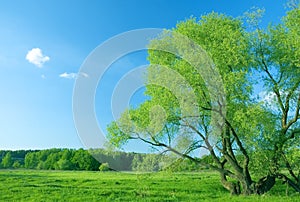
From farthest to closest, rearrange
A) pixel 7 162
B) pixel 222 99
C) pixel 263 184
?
pixel 7 162
pixel 263 184
pixel 222 99

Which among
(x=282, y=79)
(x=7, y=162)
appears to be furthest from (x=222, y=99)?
(x=7, y=162)

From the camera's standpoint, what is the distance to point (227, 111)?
22016 mm

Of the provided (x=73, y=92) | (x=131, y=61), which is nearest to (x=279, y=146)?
(x=131, y=61)

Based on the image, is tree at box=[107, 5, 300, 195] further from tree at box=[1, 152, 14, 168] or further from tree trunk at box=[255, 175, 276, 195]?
tree at box=[1, 152, 14, 168]

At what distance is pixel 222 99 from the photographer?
22.0m

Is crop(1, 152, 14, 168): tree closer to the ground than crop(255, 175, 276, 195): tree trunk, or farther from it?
farther from it

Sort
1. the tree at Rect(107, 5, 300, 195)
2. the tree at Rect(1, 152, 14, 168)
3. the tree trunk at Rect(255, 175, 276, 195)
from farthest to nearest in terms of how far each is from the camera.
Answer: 1. the tree at Rect(1, 152, 14, 168)
2. the tree trunk at Rect(255, 175, 276, 195)
3. the tree at Rect(107, 5, 300, 195)

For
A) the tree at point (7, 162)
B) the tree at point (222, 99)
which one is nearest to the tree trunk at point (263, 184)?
the tree at point (222, 99)

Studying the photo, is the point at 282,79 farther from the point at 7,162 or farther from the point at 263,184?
the point at 7,162

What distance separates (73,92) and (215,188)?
57.1 ft

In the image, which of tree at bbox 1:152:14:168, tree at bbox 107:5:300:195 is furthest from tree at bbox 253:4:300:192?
tree at bbox 1:152:14:168

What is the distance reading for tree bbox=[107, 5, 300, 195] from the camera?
21.7m

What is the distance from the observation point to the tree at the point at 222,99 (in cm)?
2166

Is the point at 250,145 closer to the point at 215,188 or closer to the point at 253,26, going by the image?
the point at 253,26
